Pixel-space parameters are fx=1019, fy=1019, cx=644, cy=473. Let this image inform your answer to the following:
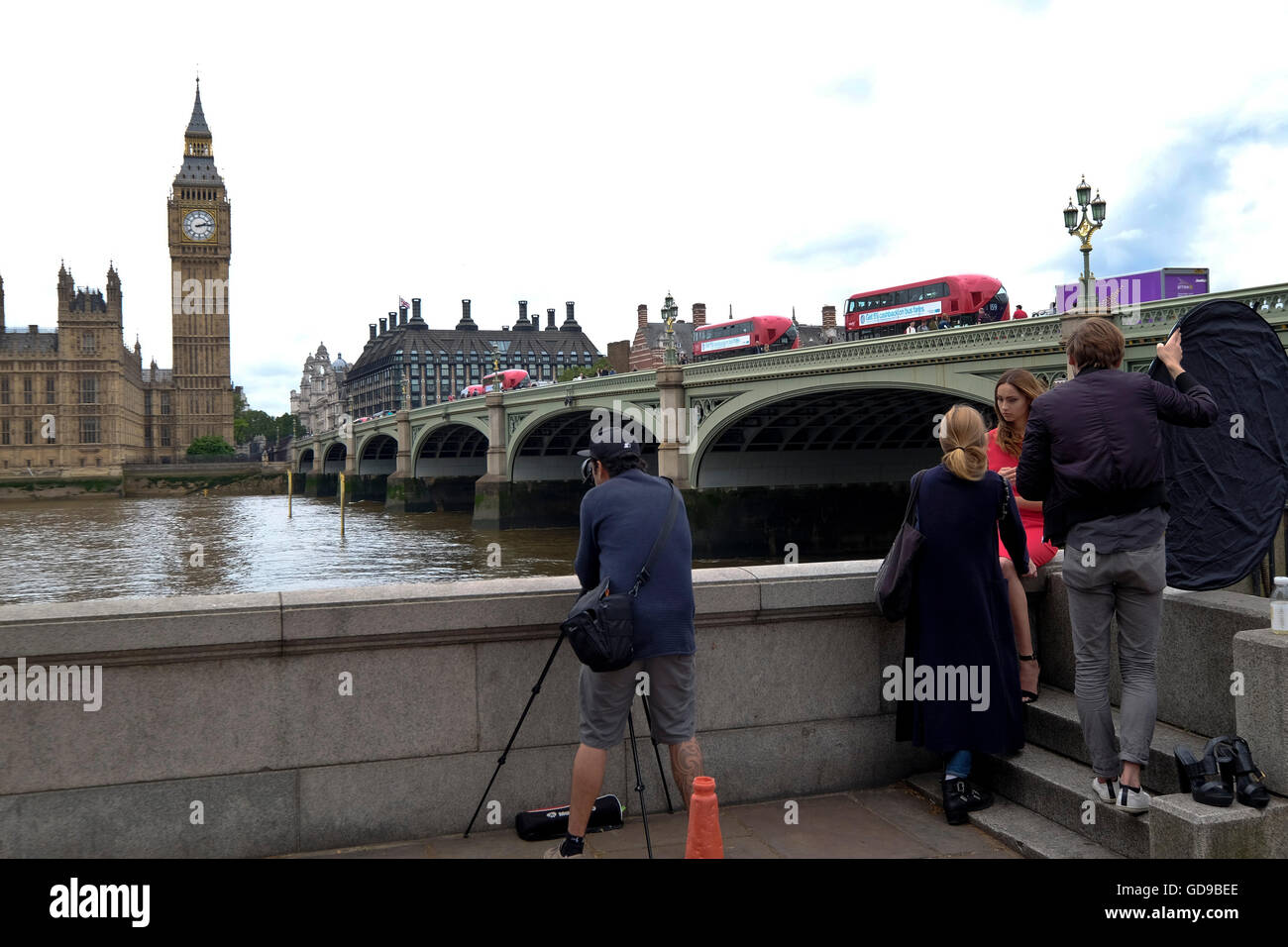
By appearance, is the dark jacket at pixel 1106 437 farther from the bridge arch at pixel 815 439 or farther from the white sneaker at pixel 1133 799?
the bridge arch at pixel 815 439

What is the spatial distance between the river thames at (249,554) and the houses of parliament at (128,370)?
47.3 metres

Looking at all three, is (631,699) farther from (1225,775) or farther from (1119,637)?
(1225,775)

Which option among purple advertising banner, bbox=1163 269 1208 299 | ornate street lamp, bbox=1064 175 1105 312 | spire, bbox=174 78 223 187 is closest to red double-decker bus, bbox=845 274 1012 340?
purple advertising banner, bbox=1163 269 1208 299

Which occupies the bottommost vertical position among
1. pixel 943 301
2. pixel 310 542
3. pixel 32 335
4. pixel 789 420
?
pixel 310 542

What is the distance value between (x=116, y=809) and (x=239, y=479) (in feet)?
318

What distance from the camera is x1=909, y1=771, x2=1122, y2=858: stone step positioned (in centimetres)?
366

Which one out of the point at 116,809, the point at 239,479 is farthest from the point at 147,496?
the point at 116,809

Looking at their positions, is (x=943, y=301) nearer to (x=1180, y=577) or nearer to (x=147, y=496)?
(x=1180, y=577)

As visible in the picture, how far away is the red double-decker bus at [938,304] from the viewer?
33250mm

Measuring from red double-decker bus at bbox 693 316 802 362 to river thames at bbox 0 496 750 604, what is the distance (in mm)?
10505

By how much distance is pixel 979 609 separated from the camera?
4.11 m

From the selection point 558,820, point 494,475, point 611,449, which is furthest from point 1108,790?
point 494,475

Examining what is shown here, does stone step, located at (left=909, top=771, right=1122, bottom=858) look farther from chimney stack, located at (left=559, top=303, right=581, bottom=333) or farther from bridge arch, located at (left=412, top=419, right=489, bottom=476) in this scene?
chimney stack, located at (left=559, top=303, right=581, bottom=333)

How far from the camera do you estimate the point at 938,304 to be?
3372cm
